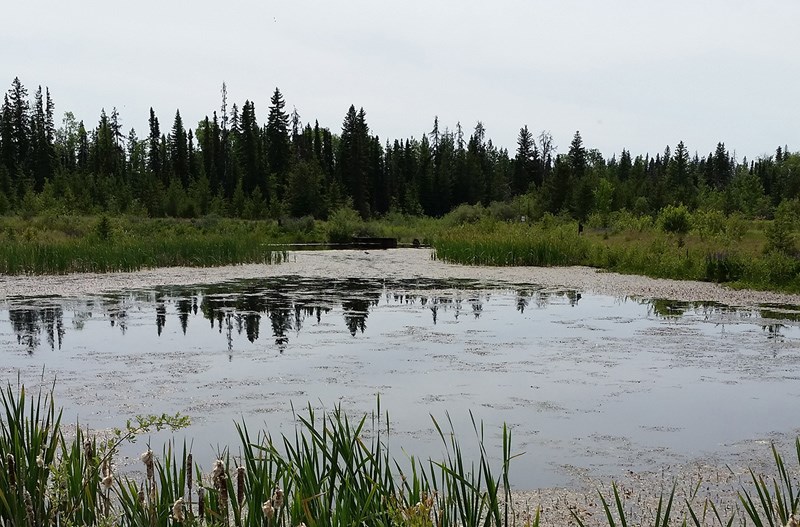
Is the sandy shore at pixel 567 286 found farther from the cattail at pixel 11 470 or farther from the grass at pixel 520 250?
the cattail at pixel 11 470

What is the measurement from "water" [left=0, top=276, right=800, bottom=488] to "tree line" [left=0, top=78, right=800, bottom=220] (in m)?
34.6

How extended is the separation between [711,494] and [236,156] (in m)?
78.8

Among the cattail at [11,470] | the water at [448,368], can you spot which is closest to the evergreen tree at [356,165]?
the water at [448,368]

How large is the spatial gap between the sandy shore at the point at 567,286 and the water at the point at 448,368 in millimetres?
289

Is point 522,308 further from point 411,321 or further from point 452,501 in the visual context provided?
point 452,501

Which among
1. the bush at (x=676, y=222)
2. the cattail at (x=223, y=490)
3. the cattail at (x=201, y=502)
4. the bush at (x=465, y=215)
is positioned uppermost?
the bush at (x=465, y=215)

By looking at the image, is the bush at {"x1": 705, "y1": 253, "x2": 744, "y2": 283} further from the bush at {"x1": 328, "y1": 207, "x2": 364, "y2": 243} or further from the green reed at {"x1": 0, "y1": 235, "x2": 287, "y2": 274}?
the bush at {"x1": 328, "y1": 207, "x2": 364, "y2": 243}

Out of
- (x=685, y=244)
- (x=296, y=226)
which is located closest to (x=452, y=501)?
(x=685, y=244)

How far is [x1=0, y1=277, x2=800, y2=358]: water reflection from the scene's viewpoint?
465 inches

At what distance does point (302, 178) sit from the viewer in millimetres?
55625

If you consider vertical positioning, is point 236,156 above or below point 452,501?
above

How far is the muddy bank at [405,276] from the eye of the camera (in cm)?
1633

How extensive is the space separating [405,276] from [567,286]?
478 centimetres

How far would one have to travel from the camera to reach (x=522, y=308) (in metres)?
14.6
